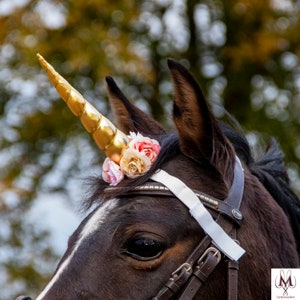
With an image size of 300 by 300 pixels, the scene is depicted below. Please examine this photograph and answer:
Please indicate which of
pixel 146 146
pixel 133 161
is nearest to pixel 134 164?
pixel 133 161

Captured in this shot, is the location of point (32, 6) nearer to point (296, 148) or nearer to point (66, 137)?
point (66, 137)

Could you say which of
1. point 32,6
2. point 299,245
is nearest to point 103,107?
point 32,6

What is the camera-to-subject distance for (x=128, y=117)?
4.51m

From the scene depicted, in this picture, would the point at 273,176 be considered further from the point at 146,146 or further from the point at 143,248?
the point at 143,248

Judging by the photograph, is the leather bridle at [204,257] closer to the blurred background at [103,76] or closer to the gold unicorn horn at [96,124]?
the gold unicorn horn at [96,124]

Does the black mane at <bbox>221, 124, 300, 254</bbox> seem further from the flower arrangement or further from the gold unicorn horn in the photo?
the gold unicorn horn

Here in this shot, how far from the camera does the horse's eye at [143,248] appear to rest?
3695 millimetres

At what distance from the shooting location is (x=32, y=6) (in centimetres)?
1083

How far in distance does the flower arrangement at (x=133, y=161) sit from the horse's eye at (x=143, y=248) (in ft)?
1.27

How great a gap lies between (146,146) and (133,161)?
4.5 inches

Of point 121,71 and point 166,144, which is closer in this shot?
point 166,144

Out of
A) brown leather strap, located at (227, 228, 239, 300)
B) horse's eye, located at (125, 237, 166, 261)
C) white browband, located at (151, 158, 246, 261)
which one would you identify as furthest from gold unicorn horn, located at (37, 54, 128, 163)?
brown leather strap, located at (227, 228, 239, 300)

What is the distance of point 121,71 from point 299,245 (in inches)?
254

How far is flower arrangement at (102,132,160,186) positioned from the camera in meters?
4.01
